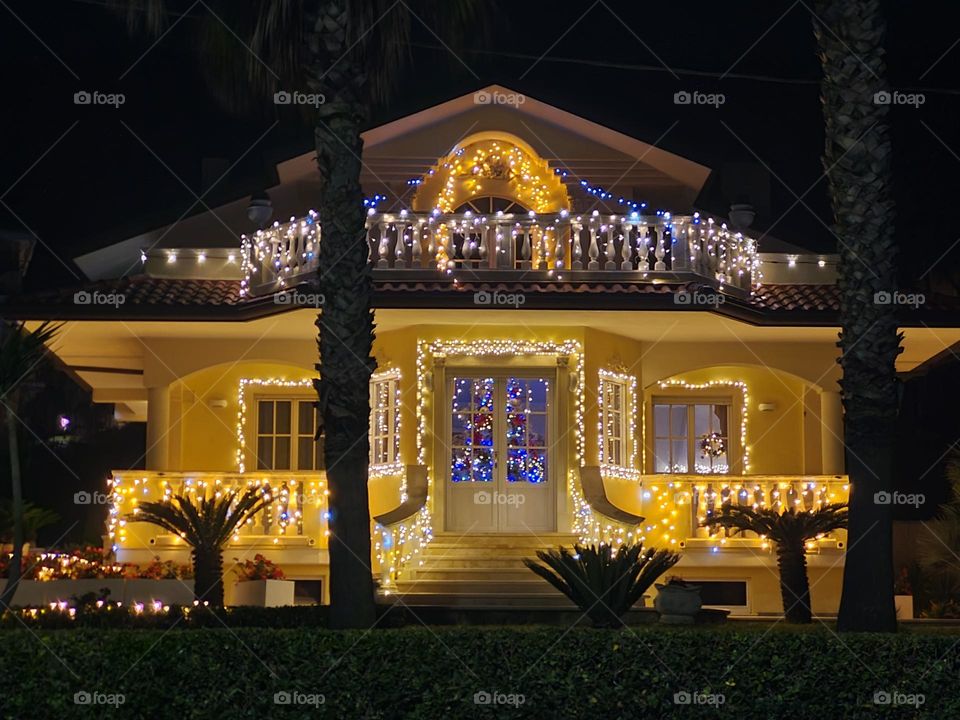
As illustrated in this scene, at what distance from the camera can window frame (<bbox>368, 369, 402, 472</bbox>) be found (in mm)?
21281

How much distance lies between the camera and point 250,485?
2130 centimetres

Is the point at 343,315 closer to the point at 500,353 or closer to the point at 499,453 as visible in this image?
the point at 500,353

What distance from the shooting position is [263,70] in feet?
49.8

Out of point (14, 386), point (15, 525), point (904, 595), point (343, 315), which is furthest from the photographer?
point (904, 595)

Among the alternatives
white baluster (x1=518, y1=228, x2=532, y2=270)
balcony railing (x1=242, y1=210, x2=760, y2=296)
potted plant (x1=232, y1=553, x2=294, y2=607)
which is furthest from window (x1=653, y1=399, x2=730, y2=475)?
potted plant (x1=232, y1=553, x2=294, y2=607)

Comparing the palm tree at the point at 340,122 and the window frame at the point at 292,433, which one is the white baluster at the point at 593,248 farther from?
the window frame at the point at 292,433

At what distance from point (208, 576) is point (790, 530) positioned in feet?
24.2

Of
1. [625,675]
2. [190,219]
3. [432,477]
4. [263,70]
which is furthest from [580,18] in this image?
[625,675]

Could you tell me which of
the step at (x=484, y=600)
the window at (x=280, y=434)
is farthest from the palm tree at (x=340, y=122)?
the window at (x=280, y=434)

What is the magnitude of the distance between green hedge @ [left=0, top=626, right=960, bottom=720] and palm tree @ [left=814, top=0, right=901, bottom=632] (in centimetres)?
89

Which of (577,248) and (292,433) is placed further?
(292,433)

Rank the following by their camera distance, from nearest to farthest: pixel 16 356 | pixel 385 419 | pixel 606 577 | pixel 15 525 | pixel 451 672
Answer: pixel 451 672
pixel 606 577
pixel 15 525
pixel 16 356
pixel 385 419

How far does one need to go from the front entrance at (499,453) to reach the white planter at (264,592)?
243cm

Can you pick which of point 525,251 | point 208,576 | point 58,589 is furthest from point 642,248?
point 58,589
